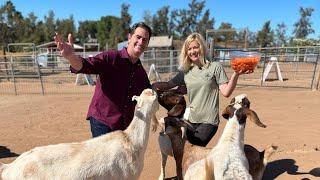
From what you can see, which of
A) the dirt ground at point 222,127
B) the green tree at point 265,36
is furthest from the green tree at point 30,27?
the dirt ground at point 222,127

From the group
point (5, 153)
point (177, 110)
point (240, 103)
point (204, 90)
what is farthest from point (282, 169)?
point (5, 153)

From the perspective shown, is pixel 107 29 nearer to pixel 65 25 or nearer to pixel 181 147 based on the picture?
pixel 65 25

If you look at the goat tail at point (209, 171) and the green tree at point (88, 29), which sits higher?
the green tree at point (88, 29)

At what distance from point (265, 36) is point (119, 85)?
69.0 metres

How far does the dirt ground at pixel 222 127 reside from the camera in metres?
7.16

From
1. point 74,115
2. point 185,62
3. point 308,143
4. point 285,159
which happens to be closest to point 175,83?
point 185,62

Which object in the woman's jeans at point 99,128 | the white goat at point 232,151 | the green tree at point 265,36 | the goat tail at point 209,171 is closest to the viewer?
the white goat at point 232,151

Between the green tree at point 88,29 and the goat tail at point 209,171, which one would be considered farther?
the green tree at point 88,29

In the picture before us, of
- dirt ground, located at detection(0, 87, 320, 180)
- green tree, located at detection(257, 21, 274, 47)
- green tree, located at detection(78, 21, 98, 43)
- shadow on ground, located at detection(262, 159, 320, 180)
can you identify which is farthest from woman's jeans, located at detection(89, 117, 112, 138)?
green tree, located at detection(78, 21, 98, 43)

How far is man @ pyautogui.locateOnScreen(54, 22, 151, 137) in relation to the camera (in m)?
4.30

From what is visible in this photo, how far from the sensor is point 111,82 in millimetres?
4375

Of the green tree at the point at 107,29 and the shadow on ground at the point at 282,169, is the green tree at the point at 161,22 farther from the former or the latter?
the shadow on ground at the point at 282,169

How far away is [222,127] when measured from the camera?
9969 mm

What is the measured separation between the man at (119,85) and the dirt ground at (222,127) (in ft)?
8.24
